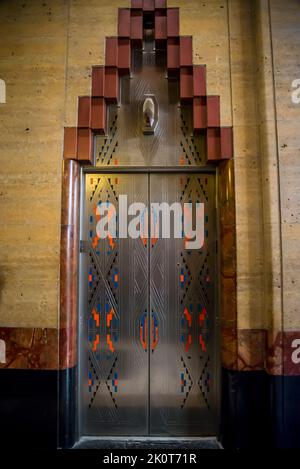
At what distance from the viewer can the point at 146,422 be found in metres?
2.64

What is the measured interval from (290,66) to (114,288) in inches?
95.4

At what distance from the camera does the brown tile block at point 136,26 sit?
2.72m

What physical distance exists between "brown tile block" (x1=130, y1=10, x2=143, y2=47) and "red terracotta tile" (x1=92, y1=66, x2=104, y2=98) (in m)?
0.43

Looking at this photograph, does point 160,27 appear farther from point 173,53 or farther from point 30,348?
point 30,348

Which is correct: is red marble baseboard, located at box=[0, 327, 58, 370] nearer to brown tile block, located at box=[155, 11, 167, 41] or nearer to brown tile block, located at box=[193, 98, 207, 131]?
brown tile block, located at box=[193, 98, 207, 131]

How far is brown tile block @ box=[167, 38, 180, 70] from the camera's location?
2.71 meters

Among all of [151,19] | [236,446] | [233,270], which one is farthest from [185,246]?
[151,19]

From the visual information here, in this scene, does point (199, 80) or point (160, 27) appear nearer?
point (199, 80)

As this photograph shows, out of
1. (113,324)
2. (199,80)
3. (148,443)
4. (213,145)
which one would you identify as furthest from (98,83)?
(148,443)

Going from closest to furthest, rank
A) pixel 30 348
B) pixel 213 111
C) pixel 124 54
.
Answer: pixel 30 348
pixel 213 111
pixel 124 54

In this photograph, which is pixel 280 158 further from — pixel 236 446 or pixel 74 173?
pixel 236 446

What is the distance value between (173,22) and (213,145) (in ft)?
3.84

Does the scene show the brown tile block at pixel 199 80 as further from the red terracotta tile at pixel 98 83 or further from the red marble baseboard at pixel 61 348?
the red marble baseboard at pixel 61 348

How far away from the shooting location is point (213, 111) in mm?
2604
